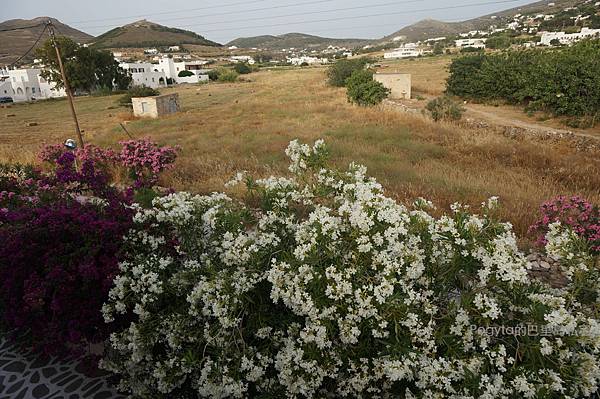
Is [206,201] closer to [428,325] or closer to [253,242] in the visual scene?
[253,242]

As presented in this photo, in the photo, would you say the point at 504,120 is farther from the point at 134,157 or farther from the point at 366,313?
the point at 366,313

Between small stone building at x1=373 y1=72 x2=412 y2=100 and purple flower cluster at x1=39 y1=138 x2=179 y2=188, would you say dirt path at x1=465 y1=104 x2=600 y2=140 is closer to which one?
small stone building at x1=373 y1=72 x2=412 y2=100

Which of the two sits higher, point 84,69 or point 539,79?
point 84,69

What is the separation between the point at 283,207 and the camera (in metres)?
3.59

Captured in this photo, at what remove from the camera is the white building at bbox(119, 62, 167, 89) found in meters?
60.4

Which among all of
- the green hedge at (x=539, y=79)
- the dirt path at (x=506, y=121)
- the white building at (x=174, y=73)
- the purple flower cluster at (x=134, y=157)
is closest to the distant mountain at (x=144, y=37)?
the white building at (x=174, y=73)

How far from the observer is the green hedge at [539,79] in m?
16.5

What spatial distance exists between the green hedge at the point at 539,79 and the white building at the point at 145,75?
49283 millimetres

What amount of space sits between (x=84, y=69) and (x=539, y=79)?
51015 millimetres

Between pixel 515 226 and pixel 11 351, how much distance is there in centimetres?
744

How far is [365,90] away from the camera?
23.8 meters

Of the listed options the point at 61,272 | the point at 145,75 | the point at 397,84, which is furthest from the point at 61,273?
the point at 145,75

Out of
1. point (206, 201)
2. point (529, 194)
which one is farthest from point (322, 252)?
point (529, 194)

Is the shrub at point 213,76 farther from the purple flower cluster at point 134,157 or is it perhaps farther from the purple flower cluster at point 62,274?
the purple flower cluster at point 62,274
